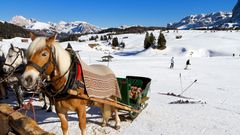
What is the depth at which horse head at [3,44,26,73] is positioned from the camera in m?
9.99

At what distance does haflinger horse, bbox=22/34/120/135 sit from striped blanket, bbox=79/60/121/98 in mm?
282

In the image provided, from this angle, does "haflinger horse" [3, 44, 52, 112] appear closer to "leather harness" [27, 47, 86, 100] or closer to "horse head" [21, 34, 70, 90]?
"leather harness" [27, 47, 86, 100]

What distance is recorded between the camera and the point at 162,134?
8547mm

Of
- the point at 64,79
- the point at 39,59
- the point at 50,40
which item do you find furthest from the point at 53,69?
the point at 50,40

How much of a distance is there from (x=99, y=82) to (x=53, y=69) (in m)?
1.78

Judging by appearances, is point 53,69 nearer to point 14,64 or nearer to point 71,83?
point 71,83

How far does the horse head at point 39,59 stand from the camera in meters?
5.27

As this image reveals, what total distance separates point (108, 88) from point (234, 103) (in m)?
7.66

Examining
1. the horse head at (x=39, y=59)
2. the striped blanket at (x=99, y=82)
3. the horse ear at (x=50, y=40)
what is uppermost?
the horse ear at (x=50, y=40)

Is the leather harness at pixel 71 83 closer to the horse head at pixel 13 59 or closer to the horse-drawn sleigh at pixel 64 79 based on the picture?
the horse-drawn sleigh at pixel 64 79

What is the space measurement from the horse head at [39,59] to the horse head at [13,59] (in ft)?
15.5

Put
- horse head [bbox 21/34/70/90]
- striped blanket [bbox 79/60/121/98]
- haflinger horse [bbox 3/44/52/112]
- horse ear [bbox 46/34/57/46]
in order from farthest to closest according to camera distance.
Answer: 1. haflinger horse [bbox 3/44/52/112]
2. striped blanket [bbox 79/60/121/98]
3. horse ear [bbox 46/34/57/46]
4. horse head [bbox 21/34/70/90]

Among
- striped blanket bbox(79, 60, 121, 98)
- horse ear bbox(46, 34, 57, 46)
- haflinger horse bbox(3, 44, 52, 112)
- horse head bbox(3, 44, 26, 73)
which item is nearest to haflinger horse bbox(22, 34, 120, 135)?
horse ear bbox(46, 34, 57, 46)

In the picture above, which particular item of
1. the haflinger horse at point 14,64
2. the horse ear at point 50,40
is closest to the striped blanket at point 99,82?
the horse ear at point 50,40
